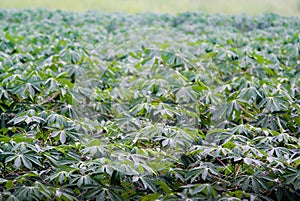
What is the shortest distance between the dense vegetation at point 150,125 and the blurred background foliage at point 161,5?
5.98 meters

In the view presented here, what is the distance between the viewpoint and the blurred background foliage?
10156 mm

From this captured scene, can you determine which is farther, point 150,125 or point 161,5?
point 161,5

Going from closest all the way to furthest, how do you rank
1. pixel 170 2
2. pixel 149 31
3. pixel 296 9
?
pixel 149 31 < pixel 296 9 < pixel 170 2

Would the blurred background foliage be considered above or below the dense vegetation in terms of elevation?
below

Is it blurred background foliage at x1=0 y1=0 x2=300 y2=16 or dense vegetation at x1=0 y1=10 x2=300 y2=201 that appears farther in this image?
blurred background foliage at x1=0 y1=0 x2=300 y2=16

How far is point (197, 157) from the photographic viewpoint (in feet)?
7.81

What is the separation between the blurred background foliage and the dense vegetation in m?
5.98

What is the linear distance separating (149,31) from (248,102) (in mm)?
2817

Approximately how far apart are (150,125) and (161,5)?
8.82m

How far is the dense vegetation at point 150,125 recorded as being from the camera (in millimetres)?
2154

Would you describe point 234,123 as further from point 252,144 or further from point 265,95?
point 252,144

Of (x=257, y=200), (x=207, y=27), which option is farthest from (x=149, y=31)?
(x=257, y=200)

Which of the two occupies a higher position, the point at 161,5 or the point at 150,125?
the point at 150,125

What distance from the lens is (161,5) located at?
36.0 feet
